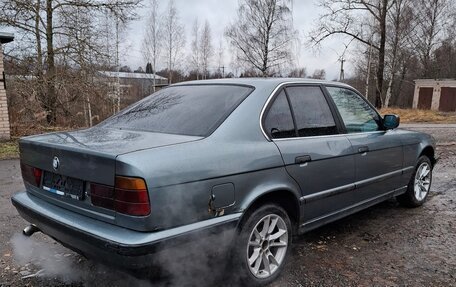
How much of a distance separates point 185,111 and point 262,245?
1.22 meters

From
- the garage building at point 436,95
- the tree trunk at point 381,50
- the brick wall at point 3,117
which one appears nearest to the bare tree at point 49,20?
the brick wall at point 3,117

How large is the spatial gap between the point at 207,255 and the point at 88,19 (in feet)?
55.6

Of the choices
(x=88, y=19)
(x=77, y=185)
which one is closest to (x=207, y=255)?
(x=77, y=185)

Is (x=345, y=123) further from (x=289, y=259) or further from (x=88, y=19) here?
(x=88, y=19)

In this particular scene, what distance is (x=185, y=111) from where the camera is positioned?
301cm

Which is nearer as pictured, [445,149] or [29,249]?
[29,249]

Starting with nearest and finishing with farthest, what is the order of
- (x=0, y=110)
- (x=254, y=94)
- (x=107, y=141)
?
(x=107, y=141) → (x=254, y=94) → (x=0, y=110)

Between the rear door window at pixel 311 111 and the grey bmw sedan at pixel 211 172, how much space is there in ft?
0.04

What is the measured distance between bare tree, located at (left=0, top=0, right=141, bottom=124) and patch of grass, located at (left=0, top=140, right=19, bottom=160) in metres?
5.36

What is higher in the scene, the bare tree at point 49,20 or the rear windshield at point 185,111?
the bare tree at point 49,20

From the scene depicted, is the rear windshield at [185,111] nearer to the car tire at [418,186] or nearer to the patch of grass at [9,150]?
the car tire at [418,186]

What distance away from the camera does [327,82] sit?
3.74 metres

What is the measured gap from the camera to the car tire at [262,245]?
2.64 meters

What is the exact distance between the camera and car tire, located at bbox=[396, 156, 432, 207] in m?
4.74
